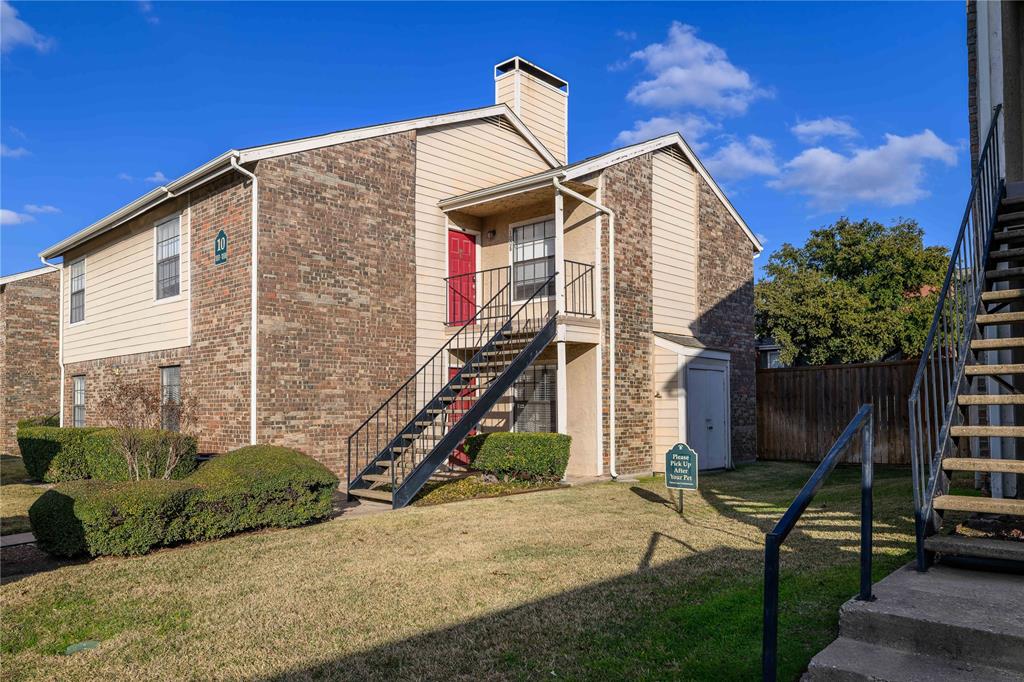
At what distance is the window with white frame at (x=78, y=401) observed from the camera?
18.5 metres

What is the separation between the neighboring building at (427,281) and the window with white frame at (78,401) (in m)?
1.29

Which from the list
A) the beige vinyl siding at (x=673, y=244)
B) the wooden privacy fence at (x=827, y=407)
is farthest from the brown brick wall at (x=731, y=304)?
the wooden privacy fence at (x=827, y=407)

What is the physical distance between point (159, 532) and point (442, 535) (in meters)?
2.93

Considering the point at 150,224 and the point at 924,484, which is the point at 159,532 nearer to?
the point at 924,484

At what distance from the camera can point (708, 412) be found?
51.1 feet

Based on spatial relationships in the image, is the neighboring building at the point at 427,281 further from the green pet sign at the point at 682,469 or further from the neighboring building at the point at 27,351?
the neighboring building at the point at 27,351

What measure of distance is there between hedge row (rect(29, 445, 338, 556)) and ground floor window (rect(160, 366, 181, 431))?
4.46 metres

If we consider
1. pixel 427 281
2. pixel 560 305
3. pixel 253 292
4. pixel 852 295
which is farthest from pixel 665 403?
pixel 852 295

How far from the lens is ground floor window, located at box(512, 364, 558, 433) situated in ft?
47.1

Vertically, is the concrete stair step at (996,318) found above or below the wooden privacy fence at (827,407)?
above

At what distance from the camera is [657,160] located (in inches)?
606

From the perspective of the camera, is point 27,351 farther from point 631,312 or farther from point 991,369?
point 991,369

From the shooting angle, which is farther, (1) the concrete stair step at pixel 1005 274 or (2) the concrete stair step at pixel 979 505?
(1) the concrete stair step at pixel 1005 274

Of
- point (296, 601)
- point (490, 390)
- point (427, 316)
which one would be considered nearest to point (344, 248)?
point (427, 316)
